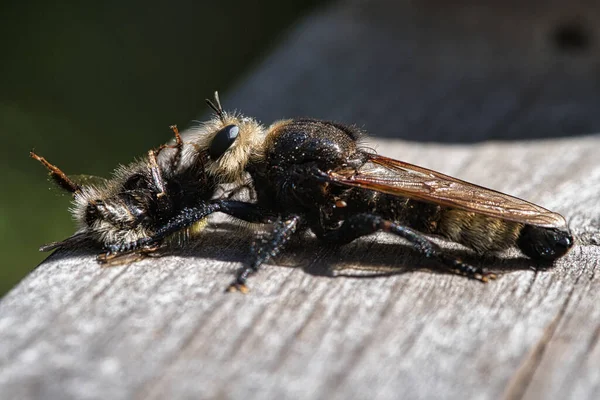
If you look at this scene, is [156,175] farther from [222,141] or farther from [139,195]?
[222,141]

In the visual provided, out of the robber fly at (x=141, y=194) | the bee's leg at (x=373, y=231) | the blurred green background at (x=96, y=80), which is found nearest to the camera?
the bee's leg at (x=373, y=231)

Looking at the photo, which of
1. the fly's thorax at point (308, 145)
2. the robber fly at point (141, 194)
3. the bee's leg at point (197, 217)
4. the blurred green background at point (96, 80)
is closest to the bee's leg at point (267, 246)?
the bee's leg at point (197, 217)

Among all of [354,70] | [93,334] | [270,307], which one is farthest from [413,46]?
[93,334]

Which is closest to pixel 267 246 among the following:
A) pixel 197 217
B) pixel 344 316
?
pixel 197 217

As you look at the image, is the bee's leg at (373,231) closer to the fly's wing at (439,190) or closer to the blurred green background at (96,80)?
the fly's wing at (439,190)

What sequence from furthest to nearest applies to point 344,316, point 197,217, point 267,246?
1. point 197,217
2. point 267,246
3. point 344,316

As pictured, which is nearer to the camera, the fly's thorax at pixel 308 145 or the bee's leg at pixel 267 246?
the bee's leg at pixel 267 246

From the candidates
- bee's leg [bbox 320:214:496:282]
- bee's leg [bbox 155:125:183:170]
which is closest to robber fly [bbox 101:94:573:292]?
bee's leg [bbox 320:214:496:282]
